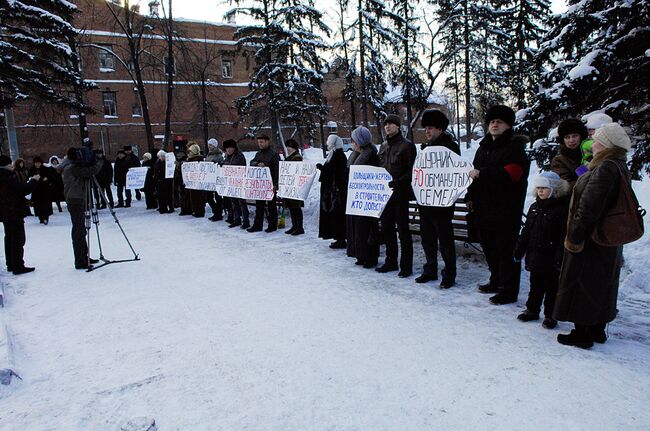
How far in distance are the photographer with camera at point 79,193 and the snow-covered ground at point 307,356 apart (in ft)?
2.56

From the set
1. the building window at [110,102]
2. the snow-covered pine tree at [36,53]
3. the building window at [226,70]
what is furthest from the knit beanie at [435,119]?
the building window at [226,70]

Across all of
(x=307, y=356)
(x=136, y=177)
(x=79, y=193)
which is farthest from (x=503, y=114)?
(x=136, y=177)

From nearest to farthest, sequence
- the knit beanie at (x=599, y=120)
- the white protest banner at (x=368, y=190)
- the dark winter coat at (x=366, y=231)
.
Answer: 1. the knit beanie at (x=599, y=120)
2. the white protest banner at (x=368, y=190)
3. the dark winter coat at (x=366, y=231)

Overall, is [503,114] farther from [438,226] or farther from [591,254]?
[591,254]

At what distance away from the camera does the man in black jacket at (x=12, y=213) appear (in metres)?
7.46

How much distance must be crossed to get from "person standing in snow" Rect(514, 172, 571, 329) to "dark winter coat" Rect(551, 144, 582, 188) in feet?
0.37

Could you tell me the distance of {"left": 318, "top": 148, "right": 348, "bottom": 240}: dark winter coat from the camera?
8117mm

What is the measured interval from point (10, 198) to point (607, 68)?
951 cm

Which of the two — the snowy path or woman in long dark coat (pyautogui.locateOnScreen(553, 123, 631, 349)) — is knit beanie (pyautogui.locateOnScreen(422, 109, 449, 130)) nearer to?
the snowy path

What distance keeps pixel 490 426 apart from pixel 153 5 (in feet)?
80.0

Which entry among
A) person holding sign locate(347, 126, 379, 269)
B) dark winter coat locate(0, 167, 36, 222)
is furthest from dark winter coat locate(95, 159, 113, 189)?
person holding sign locate(347, 126, 379, 269)

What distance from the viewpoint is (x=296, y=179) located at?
9711 mm

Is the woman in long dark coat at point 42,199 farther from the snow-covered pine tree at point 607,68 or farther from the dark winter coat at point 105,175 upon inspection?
the snow-covered pine tree at point 607,68

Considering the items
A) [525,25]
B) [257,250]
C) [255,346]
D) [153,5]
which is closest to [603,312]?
[255,346]
